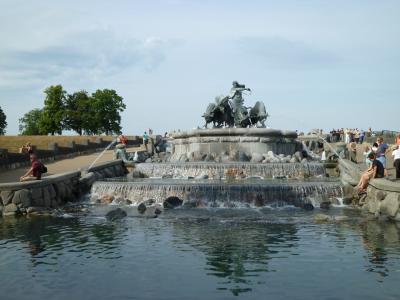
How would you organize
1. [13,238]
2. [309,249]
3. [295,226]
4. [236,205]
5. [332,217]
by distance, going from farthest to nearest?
[236,205] → [332,217] → [295,226] → [13,238] → [309,249]

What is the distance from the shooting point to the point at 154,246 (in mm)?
10383

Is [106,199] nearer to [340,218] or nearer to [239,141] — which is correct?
[340,218]

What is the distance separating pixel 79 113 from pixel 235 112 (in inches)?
2163

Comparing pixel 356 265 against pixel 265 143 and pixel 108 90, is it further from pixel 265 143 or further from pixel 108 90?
pixel 108 90

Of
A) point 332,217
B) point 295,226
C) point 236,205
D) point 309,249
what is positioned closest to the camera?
point 309,249

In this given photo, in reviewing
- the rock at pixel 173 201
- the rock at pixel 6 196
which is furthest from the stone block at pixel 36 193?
the rock at pixel 173 201

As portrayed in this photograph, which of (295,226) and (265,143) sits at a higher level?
(265,143)

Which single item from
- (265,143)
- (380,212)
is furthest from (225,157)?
(380,212)

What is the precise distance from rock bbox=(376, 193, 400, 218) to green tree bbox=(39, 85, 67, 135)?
71.5 meters

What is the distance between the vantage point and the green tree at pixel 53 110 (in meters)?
80.9

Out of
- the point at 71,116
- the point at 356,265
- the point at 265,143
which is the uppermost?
the point at 71,116

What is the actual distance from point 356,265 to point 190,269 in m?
2.78

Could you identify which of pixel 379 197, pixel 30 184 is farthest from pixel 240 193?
pixel 30 184

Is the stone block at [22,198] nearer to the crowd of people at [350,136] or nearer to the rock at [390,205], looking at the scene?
the rock at [390,205]
